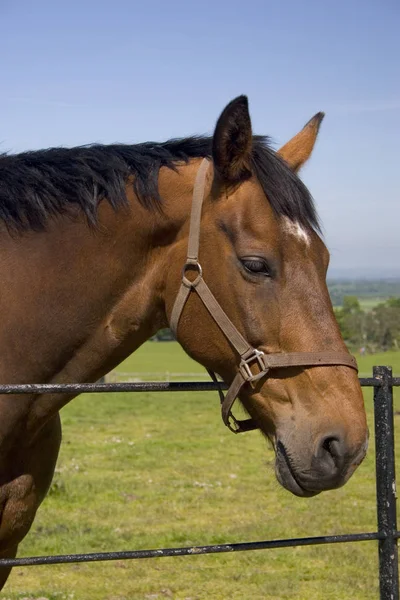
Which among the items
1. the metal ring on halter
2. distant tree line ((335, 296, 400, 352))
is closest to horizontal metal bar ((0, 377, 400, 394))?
the metal ring on halter

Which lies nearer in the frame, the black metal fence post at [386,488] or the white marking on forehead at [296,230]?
the white marking on forehead at [296,230]

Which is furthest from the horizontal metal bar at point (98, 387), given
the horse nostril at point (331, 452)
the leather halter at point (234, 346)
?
the horse nostril at point (331, 452)

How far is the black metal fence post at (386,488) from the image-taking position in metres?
3.27

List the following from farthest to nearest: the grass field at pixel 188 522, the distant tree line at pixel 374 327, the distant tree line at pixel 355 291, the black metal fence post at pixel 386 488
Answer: the distant tree line at pixel 374 327
the distant tree line at pixel 355 291
the grass field at pixel 188 522
the black metal fence post at pixel 386 488

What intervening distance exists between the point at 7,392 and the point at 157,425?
47.8 ft

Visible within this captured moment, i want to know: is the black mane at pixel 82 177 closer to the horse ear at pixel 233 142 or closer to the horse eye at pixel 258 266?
the horse ear at pixel 233 142

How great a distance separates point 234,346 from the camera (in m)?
2.83

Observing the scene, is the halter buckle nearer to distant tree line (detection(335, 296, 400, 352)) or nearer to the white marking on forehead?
the white marking on forehead

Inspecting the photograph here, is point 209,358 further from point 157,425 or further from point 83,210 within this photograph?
point 157,425

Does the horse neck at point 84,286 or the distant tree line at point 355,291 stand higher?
the horse neck at point 84,286

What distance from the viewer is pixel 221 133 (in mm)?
2846

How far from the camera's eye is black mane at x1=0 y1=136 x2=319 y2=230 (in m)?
3.14

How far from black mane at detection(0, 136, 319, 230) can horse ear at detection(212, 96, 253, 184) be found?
11 cm

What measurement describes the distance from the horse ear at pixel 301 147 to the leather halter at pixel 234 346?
18.3 inches
